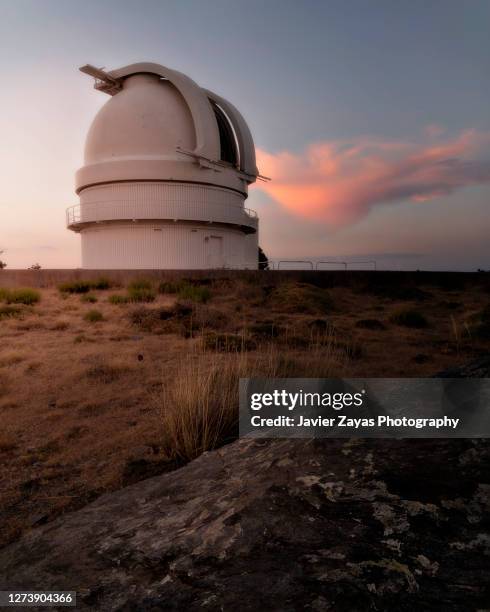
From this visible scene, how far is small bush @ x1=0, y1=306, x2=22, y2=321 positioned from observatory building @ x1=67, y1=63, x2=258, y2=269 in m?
10.6

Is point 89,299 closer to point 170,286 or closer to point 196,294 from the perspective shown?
point 170,286

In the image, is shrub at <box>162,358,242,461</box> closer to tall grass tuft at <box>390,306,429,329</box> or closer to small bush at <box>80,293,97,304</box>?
tall grass tuft at <box>390,306,429,329</box>

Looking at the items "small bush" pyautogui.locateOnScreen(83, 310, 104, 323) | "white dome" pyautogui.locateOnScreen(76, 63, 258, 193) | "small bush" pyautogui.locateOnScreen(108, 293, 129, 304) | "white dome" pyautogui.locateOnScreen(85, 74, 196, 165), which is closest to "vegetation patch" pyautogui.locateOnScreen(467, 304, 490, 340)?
"small bush" pyautogui.locateOnScreen(83, 310, 104, 323)

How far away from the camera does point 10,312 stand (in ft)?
35.3

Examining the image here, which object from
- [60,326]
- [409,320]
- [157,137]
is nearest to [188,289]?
[60,326]

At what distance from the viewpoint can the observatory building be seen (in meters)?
21.4

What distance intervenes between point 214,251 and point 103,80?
32.7 feet

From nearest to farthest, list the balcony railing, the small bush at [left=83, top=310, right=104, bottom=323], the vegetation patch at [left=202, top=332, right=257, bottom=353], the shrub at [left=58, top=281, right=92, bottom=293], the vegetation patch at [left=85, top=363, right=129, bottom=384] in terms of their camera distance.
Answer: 1. the vegetation patch at [left=85, top=363, right=129, bottom=384]
2. the vegetation patch at [left=202, top=332, right=257, bottom=353]
3. the small bush at [left=83, top=310, right=104, bottom=323]
4. the shrub at [left=58, top=281, right=92, bottom=293]
5. the balcony railing

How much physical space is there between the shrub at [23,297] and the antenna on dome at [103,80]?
1475 centimetres

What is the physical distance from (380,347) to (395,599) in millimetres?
6487

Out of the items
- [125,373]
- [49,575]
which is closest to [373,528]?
[49,575]

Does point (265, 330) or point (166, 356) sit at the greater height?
point (265, 330)

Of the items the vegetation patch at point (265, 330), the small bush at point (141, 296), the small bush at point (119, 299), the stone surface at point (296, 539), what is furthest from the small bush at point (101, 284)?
the stone surface at point (296, 539)

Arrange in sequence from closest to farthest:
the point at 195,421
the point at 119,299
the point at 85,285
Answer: the point at 195,421
the point at 119,299
the point at 85,285
